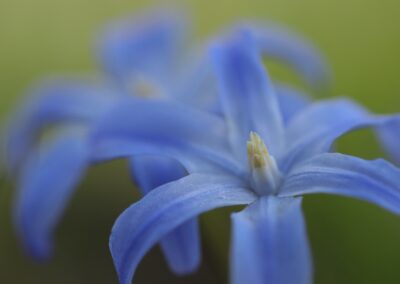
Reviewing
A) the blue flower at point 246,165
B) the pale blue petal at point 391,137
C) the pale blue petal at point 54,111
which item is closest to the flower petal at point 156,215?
the blue flower at point 246,165

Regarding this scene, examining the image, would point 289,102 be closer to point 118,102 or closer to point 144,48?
point 118,102

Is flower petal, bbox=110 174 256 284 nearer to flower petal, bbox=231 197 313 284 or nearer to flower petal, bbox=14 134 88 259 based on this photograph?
flower petal, bbox=231 197 313 284

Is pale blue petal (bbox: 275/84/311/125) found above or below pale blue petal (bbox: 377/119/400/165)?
above

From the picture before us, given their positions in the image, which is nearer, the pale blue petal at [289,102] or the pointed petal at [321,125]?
the pointed petal at [321,125]

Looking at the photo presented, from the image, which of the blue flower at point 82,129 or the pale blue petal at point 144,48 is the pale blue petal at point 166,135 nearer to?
the blue flower at point 82,129

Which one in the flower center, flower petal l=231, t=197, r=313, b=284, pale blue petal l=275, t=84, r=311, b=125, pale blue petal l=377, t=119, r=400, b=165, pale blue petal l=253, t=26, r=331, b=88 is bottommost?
flower petal l=231, t=197, r=313, b=284

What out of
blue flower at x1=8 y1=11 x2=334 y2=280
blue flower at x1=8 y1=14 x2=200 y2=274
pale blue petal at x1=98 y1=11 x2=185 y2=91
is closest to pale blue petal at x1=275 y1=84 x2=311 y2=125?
blue flower at x1=8 y1=11 x2=334 y2=280

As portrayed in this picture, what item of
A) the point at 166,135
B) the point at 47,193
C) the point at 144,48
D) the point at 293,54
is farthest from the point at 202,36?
the point at 166,135

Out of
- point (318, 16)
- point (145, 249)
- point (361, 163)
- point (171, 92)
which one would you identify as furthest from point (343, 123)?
point (318, 16)
